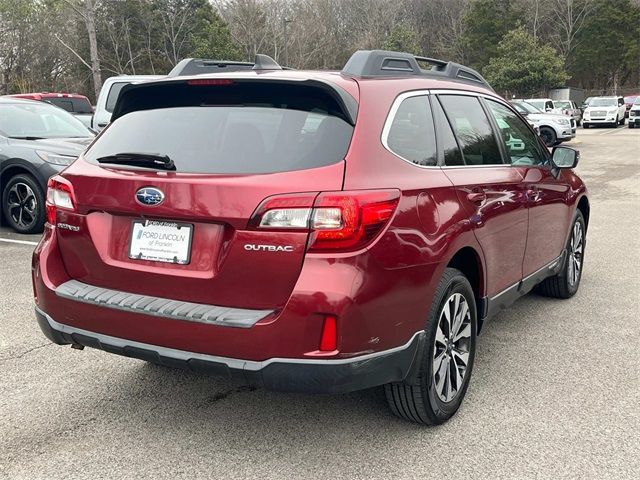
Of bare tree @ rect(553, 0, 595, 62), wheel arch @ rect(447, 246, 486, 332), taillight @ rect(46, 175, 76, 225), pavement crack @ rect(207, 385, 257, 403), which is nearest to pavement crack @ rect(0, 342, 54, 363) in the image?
taillight @ rect(46, 175, 76, 225)

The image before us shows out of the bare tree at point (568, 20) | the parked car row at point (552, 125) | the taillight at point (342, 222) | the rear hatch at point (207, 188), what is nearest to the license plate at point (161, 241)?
the rear hatch at point (207, 188)

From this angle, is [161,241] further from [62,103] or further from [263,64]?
[62,103]

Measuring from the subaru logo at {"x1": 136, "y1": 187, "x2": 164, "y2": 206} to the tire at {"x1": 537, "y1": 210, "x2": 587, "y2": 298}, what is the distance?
11.5 ft

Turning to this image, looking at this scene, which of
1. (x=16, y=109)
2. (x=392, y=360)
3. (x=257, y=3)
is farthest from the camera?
(x=257, y=3)

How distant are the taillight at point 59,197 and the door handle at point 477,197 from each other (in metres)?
1.98

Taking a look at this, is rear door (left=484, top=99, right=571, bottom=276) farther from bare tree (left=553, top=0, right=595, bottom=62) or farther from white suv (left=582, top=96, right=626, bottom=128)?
bare tree (left=553, top=0, right=595, bottom=62)

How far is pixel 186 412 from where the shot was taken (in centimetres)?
335

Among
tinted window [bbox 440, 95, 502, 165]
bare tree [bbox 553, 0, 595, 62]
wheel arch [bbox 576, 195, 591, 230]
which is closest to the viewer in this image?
tinted window [bbox 440, 95, 502, 165]

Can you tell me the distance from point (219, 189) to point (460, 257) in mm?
1407

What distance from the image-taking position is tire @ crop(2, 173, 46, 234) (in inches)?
313

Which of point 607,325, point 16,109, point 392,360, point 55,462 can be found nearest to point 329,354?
point 392,360

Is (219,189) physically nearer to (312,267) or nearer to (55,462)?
(312,267)

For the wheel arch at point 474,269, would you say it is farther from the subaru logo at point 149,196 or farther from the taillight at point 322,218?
the subaru logo at point 149,196

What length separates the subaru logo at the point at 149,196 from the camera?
276 centimetres
